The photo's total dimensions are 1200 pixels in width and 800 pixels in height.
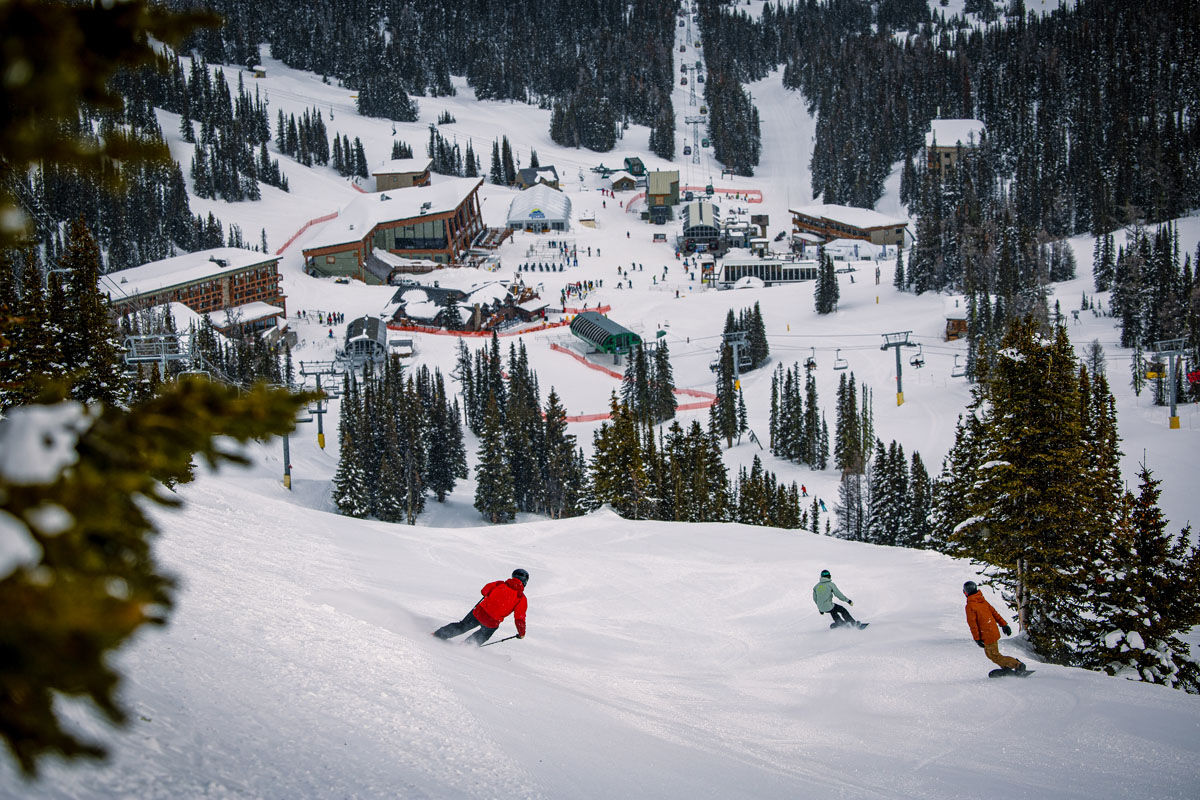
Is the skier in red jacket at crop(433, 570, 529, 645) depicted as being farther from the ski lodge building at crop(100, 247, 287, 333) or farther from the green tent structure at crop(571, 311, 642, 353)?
the ski lodge building at crop(100, 247, 287, 333)

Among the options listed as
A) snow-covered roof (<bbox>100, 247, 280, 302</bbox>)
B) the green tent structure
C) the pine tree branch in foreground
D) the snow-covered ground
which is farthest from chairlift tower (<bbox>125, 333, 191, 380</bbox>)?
the green tent structure

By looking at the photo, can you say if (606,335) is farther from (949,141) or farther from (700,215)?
(949,141)

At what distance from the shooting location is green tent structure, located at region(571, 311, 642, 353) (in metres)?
78.5

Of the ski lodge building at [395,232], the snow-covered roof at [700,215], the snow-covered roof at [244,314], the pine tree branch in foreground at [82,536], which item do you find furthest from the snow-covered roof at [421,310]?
the pine tree branch in foreground at [82,536]

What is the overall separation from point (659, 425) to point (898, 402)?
16440mm

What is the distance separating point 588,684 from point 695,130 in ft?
533

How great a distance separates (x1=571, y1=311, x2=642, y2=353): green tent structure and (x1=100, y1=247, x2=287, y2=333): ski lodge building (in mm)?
27039

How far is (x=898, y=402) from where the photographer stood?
212ft

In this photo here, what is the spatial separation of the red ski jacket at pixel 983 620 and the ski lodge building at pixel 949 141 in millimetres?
124514

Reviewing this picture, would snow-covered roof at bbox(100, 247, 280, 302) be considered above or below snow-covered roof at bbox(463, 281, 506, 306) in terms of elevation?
above

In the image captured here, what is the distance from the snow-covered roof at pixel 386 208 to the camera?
100750 mm

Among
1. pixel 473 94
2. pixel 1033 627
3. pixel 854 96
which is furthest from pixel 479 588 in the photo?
pixel 473 94

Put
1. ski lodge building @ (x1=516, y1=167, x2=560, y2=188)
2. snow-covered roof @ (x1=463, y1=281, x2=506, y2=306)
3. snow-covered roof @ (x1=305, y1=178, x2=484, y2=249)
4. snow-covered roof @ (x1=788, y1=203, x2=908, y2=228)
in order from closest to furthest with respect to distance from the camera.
→ snow-covered roof @ (x1=463, y1=281, x2=506, y2=306) < snow-covered roof @ (x1=305, y1=178, x2=484, y2=249) < snow-covered roof @ (x1=788, y1=203, x2=908, y2=228) < ski lodge building @ (x1=516, y1=167, x2=560, y2=188)

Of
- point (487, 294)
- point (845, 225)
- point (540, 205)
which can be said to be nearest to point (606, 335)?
point (487, 294)
